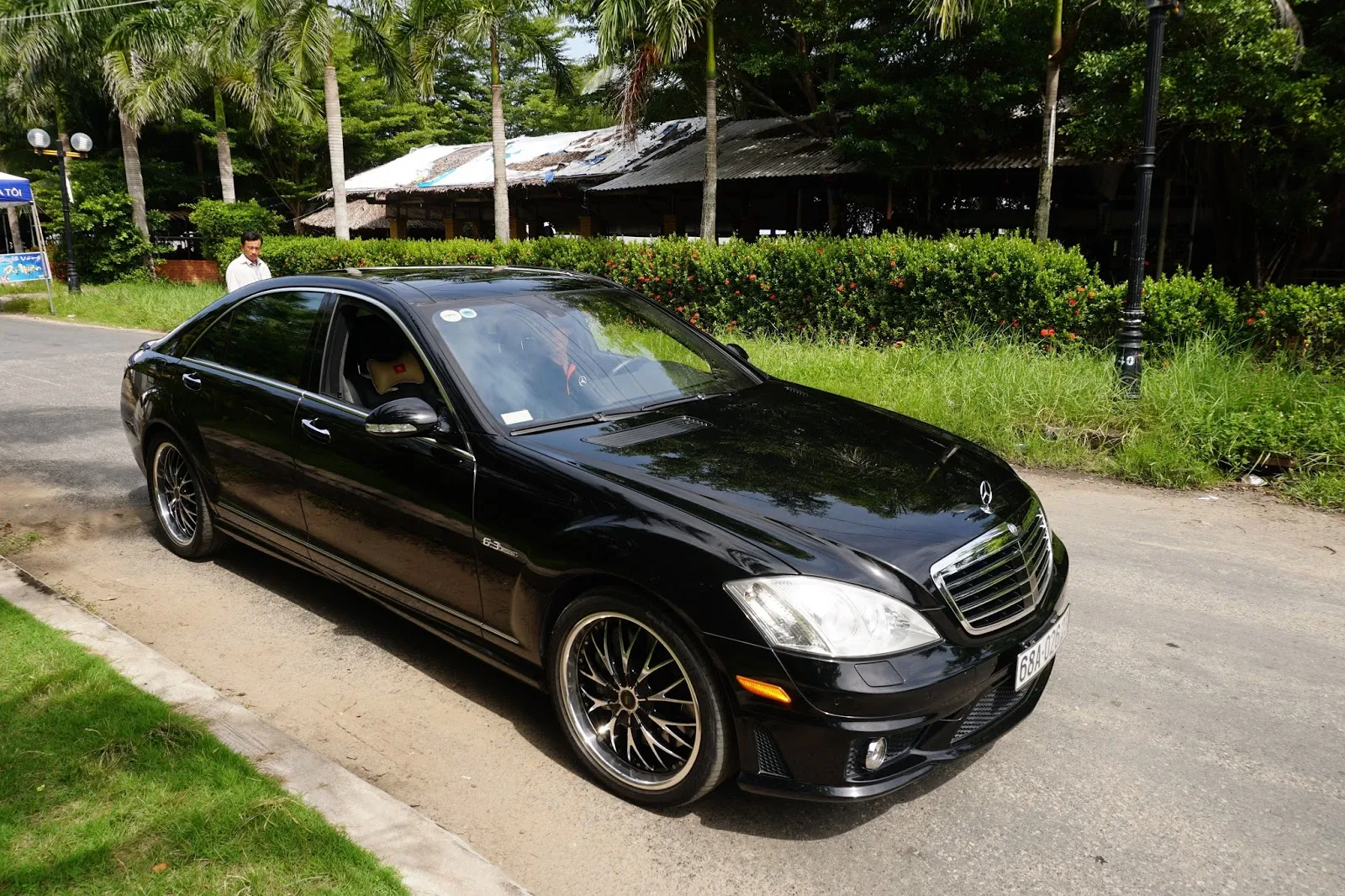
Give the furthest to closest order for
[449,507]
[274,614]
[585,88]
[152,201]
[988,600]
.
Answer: [152,201]
[585,88]
[274,614]
[449,507]
[988,600]

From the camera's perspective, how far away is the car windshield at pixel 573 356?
379cm

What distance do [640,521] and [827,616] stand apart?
0.66m

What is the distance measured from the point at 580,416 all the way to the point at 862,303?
27.5 ft

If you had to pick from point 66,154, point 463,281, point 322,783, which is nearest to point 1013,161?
point 463,281

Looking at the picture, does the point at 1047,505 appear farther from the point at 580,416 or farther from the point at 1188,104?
the point at 1188,104

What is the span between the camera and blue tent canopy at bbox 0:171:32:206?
24.0 metres

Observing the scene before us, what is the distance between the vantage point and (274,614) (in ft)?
15.5

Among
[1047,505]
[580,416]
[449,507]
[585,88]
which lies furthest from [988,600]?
[585,88]

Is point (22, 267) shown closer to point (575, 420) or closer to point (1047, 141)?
point (1047, 141)

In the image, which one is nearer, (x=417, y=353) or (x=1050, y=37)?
(x=417, y=353)

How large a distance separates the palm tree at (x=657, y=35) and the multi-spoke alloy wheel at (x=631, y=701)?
13.0 metres

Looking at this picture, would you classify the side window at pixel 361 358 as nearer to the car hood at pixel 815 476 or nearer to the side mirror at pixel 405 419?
the side mirror at pixel 405 419

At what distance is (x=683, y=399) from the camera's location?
4.15 meters

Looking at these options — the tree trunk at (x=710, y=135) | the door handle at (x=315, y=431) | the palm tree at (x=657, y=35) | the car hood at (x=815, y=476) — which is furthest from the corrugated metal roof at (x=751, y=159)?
the door handle at (x=315, y=431)
